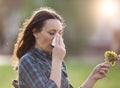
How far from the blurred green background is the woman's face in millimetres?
16008

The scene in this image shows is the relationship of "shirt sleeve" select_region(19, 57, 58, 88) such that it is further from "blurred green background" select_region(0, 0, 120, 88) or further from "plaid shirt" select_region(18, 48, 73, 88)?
"blurred green background" select_region(0, 0, 120, 88)

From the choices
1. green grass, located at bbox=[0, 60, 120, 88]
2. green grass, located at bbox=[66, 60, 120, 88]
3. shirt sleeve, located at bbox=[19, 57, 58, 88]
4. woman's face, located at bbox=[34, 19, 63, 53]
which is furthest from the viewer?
green grass, located at bbox=[66, 60, 120, 88]

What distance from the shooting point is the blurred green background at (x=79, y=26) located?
2580 centimetres

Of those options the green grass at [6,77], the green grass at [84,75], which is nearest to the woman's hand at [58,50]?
the green grass at [6,77]

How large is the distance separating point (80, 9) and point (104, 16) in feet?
5.41

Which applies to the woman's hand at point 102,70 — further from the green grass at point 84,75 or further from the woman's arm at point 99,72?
the green grass at point 84,75

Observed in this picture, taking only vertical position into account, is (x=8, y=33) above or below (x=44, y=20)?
above

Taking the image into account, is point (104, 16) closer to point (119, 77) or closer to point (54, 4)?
point (54, 4)

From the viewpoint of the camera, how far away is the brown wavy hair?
5617mm

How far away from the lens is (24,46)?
5781 millimetres

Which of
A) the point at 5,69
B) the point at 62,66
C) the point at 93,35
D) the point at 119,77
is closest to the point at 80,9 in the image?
the point at 93,35

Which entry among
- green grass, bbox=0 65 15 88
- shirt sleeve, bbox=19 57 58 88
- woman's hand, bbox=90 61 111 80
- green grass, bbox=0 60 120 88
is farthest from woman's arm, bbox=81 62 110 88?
green grass, bbox=0 65 15 88

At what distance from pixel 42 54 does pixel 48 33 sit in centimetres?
16

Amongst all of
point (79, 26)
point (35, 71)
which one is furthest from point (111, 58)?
point (79, 26)
